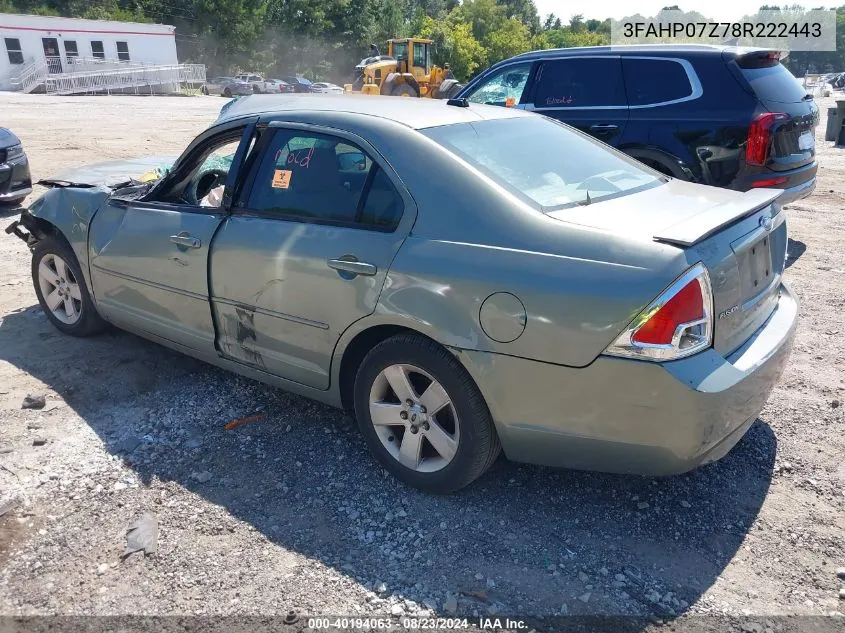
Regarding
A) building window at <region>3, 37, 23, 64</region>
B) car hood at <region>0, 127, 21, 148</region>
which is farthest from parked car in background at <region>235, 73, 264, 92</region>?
car hood at <region>0, 127, 21, 148</region>

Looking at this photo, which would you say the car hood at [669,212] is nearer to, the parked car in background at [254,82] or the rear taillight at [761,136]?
the rear taillight at [761,136]

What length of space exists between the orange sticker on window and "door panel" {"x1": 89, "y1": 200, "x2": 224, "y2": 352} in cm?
39

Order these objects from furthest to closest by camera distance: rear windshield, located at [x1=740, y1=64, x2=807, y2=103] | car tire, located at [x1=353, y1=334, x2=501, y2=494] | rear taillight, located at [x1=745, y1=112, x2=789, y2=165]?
1. rear windshield, located at [x1=740, y1=64, x2=807, y2=103]
2. rear taillight, located at [x1=745, y1=112, x2=789, y2=165]
3. car tire, located at [x1=353, y1=334, x2=501, y2=494]

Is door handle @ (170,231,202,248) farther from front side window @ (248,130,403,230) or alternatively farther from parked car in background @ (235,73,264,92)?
parked car in background @ (235,73,264,92)

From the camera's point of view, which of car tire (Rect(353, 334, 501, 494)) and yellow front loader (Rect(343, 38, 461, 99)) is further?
yellow front loader (Rect(343, 38, 461, 99))

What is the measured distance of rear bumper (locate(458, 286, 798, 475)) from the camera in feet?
8.13

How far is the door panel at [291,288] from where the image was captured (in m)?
3.08

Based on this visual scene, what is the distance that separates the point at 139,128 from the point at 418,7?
235 ft

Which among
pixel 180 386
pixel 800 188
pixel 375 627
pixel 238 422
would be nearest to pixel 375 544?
pixel 375 627

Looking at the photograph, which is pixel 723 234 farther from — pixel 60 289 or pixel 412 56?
pixel 412 56

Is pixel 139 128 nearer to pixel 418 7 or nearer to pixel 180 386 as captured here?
pixel 180 386

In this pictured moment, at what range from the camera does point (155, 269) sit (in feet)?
13.1

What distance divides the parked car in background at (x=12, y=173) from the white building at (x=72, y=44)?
1506 inches

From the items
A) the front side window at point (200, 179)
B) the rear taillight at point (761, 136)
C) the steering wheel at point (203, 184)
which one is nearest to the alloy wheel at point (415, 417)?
the front side window at point (200, 179)
